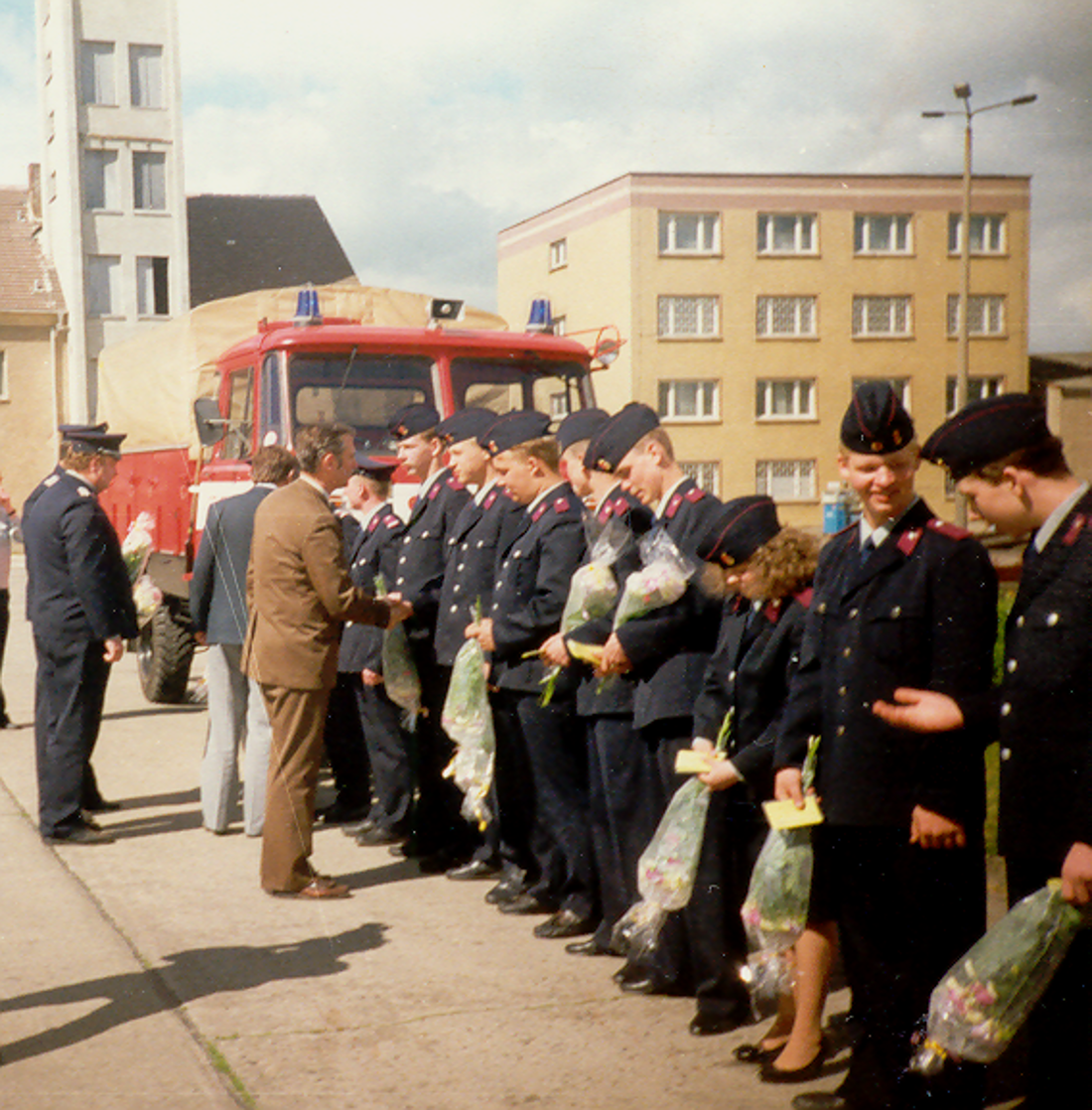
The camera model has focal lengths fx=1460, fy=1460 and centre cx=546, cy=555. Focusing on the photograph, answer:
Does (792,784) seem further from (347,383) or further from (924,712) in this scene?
(347,383)

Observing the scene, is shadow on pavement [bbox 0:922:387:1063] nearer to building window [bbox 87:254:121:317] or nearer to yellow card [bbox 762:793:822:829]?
yellow card [bbox 762:793:822:829]

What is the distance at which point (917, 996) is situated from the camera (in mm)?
3557

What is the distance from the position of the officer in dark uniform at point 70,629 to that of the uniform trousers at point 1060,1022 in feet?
16.3

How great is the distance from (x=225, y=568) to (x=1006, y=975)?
16.3ft

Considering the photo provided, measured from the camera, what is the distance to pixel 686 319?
14.2 metres

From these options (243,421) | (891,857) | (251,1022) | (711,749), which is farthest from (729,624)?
(243,421)

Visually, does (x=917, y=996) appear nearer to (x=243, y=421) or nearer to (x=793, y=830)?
(x=793, y=830)

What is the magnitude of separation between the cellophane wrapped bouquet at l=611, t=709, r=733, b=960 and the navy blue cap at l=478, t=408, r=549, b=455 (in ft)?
6.38

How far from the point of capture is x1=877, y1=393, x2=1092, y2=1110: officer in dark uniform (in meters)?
3.00

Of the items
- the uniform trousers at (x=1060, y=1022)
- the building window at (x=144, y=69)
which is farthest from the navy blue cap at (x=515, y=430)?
the building window at (x=144, y=69)

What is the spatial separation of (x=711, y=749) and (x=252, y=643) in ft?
8.61

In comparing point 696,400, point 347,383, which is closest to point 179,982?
point 347,383

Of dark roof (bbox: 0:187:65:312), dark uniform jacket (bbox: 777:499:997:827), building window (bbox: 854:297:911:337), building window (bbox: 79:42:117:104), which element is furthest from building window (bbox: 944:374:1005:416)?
dark roof (bbox: 0:187:65:312)

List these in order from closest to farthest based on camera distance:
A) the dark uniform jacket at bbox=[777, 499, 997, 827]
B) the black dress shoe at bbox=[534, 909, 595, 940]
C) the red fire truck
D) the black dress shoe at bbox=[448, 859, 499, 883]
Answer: the dark uniform jacket at bbox=[777, 499, 997, 827]
the black dress shoe at bbox=[534, 909, 595, 940]
the black dress shoe at bbox=[448, 859, 499, 883]
the red fire truck
